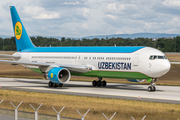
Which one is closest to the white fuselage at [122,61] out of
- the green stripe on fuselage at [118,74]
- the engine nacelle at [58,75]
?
the green stripe on fuselage at [118,74]

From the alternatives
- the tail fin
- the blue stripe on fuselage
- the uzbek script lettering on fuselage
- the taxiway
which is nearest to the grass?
the taxiway

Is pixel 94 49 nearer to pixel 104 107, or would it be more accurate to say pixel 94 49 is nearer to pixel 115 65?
pixel 115 65

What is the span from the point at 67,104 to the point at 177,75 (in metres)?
43.3

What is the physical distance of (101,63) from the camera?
36.6 meters

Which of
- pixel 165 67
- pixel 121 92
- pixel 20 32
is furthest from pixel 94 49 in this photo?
pixel 20 32

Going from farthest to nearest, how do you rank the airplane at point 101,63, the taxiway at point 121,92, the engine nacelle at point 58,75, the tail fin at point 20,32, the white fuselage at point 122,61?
the tail fin at point 20,32, the engine nacelle at point 58,75, the airplane at point 101,63, the white fuselage at point 122,61, the taxiway at point 121,92

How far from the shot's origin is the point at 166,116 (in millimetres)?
20141

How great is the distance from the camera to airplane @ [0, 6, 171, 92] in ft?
108

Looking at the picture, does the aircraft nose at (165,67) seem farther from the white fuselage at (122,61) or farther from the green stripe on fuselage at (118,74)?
the green stripe on fuselage at (118,74)

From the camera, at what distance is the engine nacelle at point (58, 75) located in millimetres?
35900

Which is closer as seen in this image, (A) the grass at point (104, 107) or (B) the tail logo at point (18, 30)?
(A) the grass at point (104, 107)

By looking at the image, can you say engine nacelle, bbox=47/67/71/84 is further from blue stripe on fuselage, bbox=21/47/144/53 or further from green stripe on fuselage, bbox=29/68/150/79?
blue stripe on fuselage, bbox=21/47/144/53

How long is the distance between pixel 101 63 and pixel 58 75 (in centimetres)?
556

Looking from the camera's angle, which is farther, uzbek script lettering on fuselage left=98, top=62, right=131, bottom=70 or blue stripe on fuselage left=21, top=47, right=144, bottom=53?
blue stripe on fuselage left=21, top=47, right=144, bottom=53
